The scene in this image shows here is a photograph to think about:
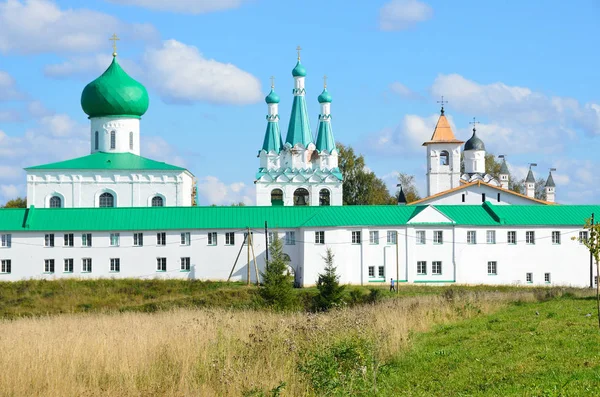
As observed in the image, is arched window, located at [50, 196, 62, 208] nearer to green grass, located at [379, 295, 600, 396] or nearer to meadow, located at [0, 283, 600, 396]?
meadow, located at [0, 283, 600, 396]

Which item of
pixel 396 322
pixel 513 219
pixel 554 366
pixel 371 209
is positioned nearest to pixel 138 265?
pixel 371 209

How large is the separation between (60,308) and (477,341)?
23.3 metres

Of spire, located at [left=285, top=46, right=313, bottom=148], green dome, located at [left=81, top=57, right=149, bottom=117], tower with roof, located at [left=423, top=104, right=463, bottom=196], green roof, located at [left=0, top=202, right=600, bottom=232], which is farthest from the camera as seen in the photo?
tower with roof, located at [left=423, top=104, right=463, bottom=196]

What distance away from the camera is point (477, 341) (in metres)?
15.6

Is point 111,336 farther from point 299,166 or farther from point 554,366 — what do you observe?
point 299,166

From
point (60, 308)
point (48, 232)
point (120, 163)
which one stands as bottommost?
point (60, 308)

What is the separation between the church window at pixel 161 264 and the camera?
140ft

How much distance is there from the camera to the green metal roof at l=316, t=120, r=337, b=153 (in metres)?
58.8

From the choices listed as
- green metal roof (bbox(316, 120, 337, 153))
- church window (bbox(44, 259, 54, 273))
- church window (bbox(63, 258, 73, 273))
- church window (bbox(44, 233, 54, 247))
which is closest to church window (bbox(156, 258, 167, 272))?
church window (bbox(63, 258, 73, 273))

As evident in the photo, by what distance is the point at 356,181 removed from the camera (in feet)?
248

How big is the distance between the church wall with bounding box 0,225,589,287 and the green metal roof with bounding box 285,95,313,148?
16.0 m

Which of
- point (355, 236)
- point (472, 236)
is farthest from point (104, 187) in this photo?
point (472, 236)

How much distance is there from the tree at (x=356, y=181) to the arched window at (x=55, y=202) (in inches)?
1162

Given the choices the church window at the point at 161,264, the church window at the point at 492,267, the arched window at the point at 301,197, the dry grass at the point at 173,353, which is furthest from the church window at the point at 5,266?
the dry grass at the point at 173,353
